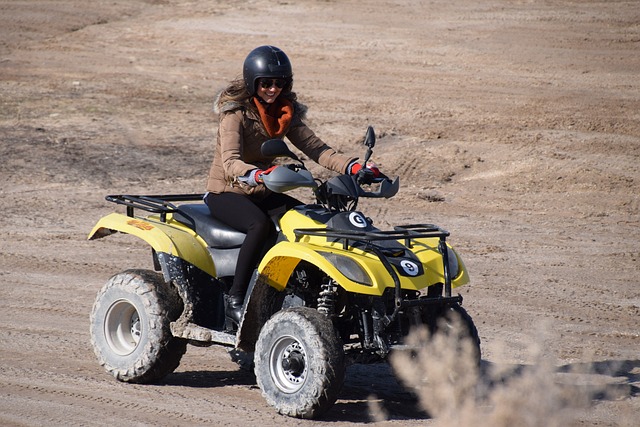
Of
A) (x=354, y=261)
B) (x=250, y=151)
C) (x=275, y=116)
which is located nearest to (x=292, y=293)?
(x=354, y=261)

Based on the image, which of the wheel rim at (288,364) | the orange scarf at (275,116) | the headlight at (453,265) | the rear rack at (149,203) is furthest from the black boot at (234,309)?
the headlight at (453,265)

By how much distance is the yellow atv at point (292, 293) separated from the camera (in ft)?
22.1

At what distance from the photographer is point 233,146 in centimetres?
742

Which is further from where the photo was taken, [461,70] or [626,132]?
[461,70]

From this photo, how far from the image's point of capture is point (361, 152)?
1625cm

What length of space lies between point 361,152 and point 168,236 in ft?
29.0

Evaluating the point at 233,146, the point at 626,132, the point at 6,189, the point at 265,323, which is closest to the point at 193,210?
the point at 233,146

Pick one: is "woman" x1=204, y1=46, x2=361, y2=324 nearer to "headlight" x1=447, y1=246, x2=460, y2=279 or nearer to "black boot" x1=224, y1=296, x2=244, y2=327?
"black boot" x1=224, y1=296, x2=244, y2=327

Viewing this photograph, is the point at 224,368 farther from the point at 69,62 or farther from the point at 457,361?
the point at 69,62

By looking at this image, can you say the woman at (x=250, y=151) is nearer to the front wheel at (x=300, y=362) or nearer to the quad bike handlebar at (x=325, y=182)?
the quad bike handlebar at (x=325, y=182)

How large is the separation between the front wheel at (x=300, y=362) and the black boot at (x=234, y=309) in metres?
0.43

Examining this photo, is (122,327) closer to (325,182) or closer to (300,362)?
(300,362)

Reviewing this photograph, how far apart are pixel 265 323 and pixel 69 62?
47.1 ft

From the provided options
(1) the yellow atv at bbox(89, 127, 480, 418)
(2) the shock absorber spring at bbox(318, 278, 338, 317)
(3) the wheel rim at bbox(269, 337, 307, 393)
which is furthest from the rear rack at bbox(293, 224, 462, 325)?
(3) the wheel rim at bbox(269, 337, 307, 393)
